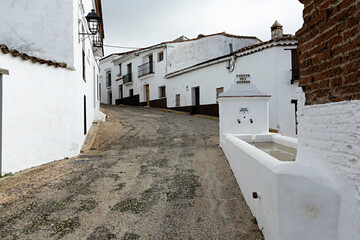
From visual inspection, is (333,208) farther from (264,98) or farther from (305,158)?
(264,98)

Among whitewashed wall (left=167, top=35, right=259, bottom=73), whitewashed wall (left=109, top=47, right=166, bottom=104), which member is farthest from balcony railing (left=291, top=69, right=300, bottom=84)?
whitewashed wall (left=109, top=47, right=166, bottom=104)

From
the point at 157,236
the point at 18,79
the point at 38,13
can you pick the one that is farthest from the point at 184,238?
the point at 38,13

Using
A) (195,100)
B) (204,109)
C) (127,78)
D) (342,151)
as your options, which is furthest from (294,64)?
(127,78)

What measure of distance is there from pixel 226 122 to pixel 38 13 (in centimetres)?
606

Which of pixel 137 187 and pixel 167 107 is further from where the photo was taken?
pixel 167 107

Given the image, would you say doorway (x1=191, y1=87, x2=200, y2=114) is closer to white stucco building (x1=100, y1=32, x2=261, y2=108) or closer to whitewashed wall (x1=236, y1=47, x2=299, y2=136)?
white stucco building (x1=100, y1=32, x2=261, y2=108)

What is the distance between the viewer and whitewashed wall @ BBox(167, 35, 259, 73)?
2150 cm

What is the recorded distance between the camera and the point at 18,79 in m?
5.48

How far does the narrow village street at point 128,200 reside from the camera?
10.0 ft

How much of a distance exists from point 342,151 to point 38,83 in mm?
6241

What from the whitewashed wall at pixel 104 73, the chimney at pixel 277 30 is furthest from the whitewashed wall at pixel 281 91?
the whitewashed wall at pixel 104 73

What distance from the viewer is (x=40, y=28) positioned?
22.0 ft

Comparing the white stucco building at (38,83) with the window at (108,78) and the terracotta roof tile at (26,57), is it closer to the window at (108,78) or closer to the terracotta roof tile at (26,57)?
the terracotta roof tile at (26,57)

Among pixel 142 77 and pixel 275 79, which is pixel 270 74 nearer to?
pixel 275 79
